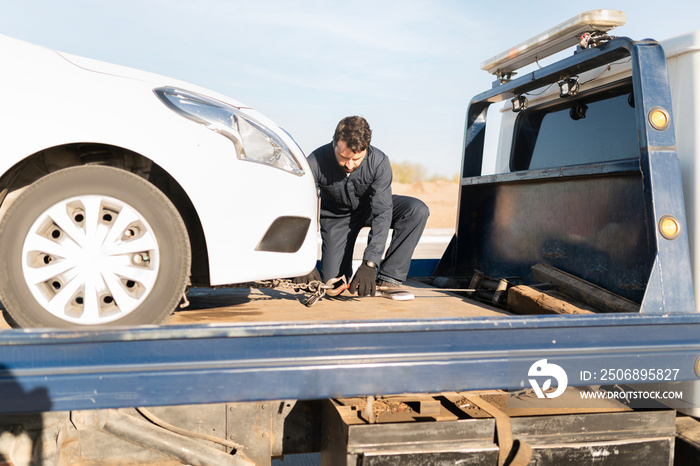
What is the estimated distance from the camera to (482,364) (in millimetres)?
2002

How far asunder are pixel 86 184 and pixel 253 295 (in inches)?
52.8

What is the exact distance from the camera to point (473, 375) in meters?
1.99

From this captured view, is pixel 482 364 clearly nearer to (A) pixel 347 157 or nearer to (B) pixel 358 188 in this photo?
(A) pixel 347 157

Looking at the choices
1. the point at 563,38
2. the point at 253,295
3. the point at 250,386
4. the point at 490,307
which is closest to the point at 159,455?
the point at 250,386

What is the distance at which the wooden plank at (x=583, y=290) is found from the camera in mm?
2412

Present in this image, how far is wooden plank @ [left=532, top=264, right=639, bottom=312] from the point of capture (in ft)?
7.91

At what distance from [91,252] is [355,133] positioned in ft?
5.94

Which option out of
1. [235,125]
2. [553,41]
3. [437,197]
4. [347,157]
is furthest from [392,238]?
[437,197]

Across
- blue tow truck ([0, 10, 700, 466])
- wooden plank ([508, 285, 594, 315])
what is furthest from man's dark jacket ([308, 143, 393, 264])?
wooden plank ([508, 285, 594, 315])

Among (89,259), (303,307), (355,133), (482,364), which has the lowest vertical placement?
(482,364)

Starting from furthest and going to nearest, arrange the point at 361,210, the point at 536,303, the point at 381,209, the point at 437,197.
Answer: the point at 437,197 → the point at 361,210 → the point at 381,209 → the point at 536,303

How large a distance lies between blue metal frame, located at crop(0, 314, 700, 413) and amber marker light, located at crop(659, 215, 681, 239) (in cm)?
31

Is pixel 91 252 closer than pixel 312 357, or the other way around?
pixel 312 357

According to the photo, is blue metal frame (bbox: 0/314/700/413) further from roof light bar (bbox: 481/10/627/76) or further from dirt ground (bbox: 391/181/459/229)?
dirt ground (bbox: 391/181/459/229)
